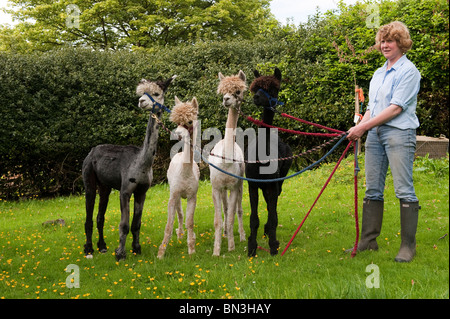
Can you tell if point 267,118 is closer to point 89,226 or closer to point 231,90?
point 231,90

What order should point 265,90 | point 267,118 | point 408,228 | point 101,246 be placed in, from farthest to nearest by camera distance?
point 101,246 < point 267,118 < point 265,90 < point 408,228

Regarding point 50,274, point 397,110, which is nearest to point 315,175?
point 397,110

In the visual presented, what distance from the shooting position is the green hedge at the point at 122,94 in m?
11.9

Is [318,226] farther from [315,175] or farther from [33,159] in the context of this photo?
[33,159]

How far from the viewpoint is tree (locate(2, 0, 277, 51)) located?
20.5 metres

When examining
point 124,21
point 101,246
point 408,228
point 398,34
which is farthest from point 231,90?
point 124,21

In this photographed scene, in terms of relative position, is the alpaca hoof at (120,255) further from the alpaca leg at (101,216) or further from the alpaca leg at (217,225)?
the alpaca leg at (217,225)

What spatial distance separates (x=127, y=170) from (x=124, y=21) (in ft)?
59.9

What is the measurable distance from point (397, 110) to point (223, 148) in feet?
8.12

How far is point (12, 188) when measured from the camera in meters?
12.6

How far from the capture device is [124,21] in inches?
852

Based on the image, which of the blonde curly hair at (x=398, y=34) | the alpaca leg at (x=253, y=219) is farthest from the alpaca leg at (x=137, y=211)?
the blonde curly hair at (x=398, y=34)

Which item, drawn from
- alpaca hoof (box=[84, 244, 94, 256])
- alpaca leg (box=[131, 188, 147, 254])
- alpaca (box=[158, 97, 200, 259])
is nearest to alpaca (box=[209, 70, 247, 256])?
alpaca (box=[158, 97, 200, 259])

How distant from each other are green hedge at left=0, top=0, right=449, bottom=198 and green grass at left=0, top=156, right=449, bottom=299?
3732 millimetres
